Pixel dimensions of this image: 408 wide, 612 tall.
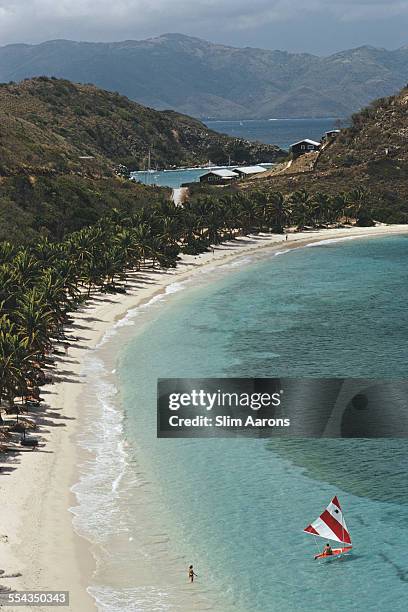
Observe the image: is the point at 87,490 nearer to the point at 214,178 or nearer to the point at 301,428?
the point at 301,428

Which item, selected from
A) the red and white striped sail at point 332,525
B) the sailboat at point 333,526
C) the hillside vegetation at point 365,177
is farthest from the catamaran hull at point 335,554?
the hillside vegetation at point 365,177

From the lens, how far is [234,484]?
4684cm

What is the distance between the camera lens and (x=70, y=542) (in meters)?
39.8

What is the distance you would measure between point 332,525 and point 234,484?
844 cm

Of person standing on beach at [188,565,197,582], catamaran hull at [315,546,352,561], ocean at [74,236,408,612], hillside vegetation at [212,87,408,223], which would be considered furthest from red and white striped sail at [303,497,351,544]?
hillside vegetation at [212,87,408,223]

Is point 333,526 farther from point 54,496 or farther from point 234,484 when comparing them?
point 54,496

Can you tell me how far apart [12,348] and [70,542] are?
16.4m

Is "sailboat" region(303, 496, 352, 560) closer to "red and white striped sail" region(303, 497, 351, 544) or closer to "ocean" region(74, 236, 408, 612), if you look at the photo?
"red and white striped sail" region(303, 497, 351, 544)

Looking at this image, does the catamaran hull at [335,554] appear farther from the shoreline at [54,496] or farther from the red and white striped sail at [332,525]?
the shoreline at [54,496]

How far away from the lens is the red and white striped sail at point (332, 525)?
3934 centimetres

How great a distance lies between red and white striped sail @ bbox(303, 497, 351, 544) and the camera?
39.3 m

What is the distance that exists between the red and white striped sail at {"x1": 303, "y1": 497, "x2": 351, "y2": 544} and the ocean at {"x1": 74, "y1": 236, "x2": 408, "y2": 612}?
1024 mm

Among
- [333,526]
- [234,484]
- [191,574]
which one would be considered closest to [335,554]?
[333,526]

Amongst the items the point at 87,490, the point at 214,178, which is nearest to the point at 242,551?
the point at 87,490
